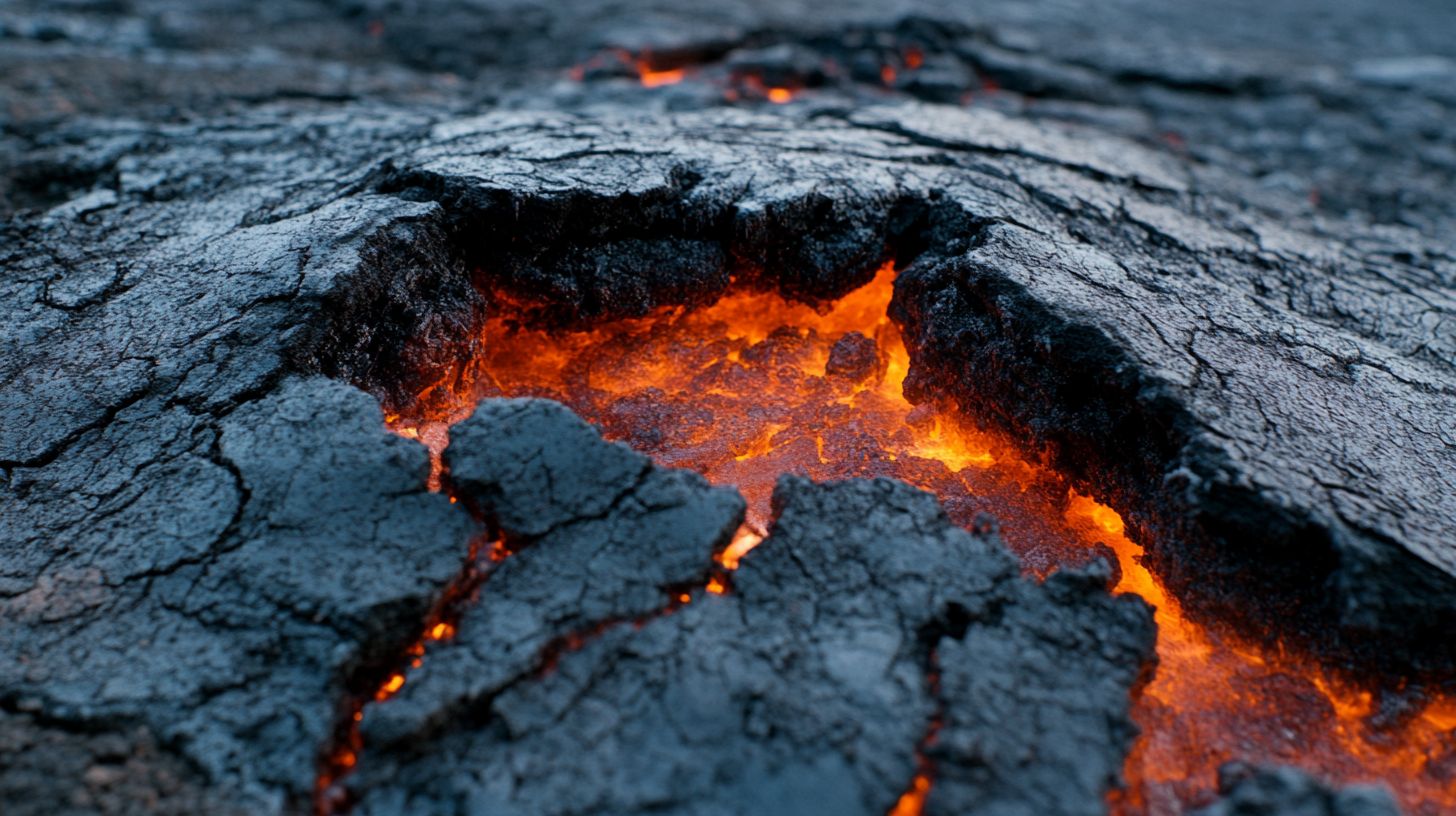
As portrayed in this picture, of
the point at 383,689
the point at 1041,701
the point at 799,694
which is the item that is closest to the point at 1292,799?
the point at 1041,701

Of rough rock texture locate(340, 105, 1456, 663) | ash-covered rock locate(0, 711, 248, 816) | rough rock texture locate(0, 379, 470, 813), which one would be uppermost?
rough rock texture locate(340, 105, 1456, 663)

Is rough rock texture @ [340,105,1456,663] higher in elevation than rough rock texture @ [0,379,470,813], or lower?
higher

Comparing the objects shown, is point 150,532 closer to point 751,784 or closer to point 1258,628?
point 751,784

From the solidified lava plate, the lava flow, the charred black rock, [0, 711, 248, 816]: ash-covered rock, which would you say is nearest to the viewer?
[0, 711, 248, 816]: ash-covered rock

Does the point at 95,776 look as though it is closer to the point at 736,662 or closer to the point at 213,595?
the point at 213,595

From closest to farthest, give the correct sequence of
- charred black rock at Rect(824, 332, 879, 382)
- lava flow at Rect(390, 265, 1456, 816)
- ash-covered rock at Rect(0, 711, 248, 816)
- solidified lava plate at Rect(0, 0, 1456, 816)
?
ash-covered rock at Rect(0, 711, 248, 816)
solidified lava plate at Rect(0, 0, 1456, 816)
lava flow at Rect(390, 265, 1456, 816)
charred black rock at Rect(824, 332, 879, 382)

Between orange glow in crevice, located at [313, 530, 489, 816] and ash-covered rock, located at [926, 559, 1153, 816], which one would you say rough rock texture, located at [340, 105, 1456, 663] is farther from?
orange glow in crevice, located at [313, 530, 489, 816]

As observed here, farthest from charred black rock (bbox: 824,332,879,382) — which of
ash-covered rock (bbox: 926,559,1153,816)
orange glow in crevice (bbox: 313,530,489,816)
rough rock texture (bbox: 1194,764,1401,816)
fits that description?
rough rock texture (bbox: 1194,764,1401,816)

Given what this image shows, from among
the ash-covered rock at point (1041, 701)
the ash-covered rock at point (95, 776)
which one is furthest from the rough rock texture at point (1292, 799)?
the ash-covered rock at point (95, 776)

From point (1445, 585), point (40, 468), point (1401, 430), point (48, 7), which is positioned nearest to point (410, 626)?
point (40, 468)
